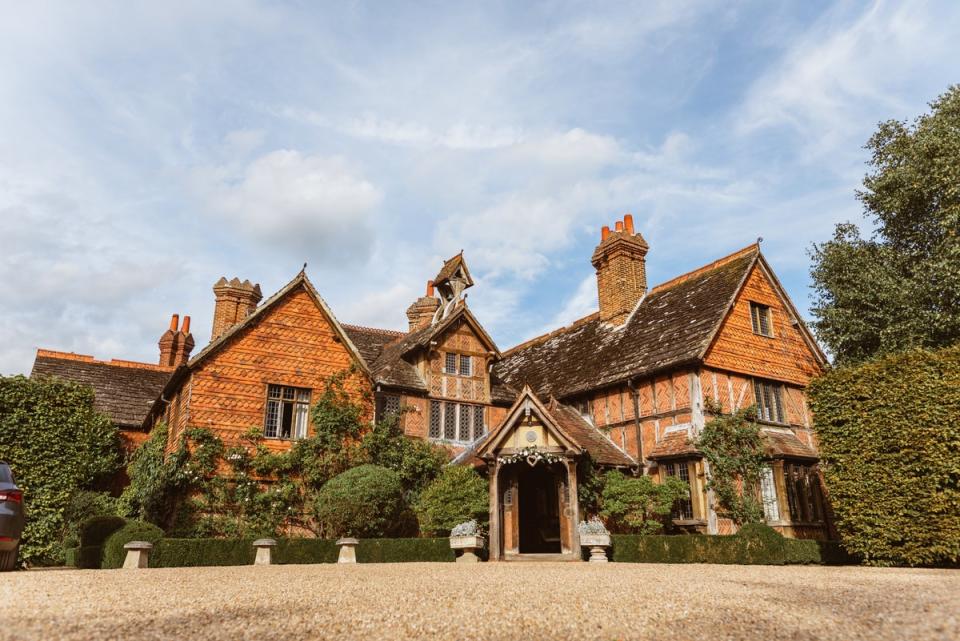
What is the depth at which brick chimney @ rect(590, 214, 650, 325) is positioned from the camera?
26.4 m

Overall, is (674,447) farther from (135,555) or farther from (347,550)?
(135,555)

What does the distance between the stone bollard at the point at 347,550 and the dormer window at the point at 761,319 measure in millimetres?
15608

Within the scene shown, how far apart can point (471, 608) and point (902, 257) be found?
22.9m

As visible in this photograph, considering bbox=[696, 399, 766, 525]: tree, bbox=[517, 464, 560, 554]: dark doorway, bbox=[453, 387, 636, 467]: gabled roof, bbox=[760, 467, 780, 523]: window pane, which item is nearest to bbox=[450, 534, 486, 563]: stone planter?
bbox=[453, 387, 636, 467]: gabled roof

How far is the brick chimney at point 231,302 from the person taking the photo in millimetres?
26016

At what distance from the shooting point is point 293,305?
68.6 feet

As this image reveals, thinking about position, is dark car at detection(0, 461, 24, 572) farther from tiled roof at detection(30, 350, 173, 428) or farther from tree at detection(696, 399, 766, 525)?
tree at detection(696, 399, 766, 525)

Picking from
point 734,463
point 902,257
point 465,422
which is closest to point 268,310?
point 465,422

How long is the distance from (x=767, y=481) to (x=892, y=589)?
36.6 ft

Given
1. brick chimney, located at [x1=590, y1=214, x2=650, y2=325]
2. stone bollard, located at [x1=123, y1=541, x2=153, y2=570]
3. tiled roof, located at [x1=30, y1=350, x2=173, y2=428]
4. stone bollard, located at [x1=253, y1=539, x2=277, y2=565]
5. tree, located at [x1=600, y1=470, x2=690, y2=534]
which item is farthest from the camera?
brick chimney, located at [x1=590, y1=214, x2=650, y2=325]

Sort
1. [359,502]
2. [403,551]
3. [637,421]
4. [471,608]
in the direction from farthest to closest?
1. [637,421]
2. [359,502]
3. [403,551]
4. [471,608]

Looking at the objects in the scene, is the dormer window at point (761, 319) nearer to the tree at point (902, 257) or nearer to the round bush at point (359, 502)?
the tree at point (902, 257)

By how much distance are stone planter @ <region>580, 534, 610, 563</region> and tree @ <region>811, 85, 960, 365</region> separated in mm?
12741

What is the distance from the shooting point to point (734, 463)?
740 inches
